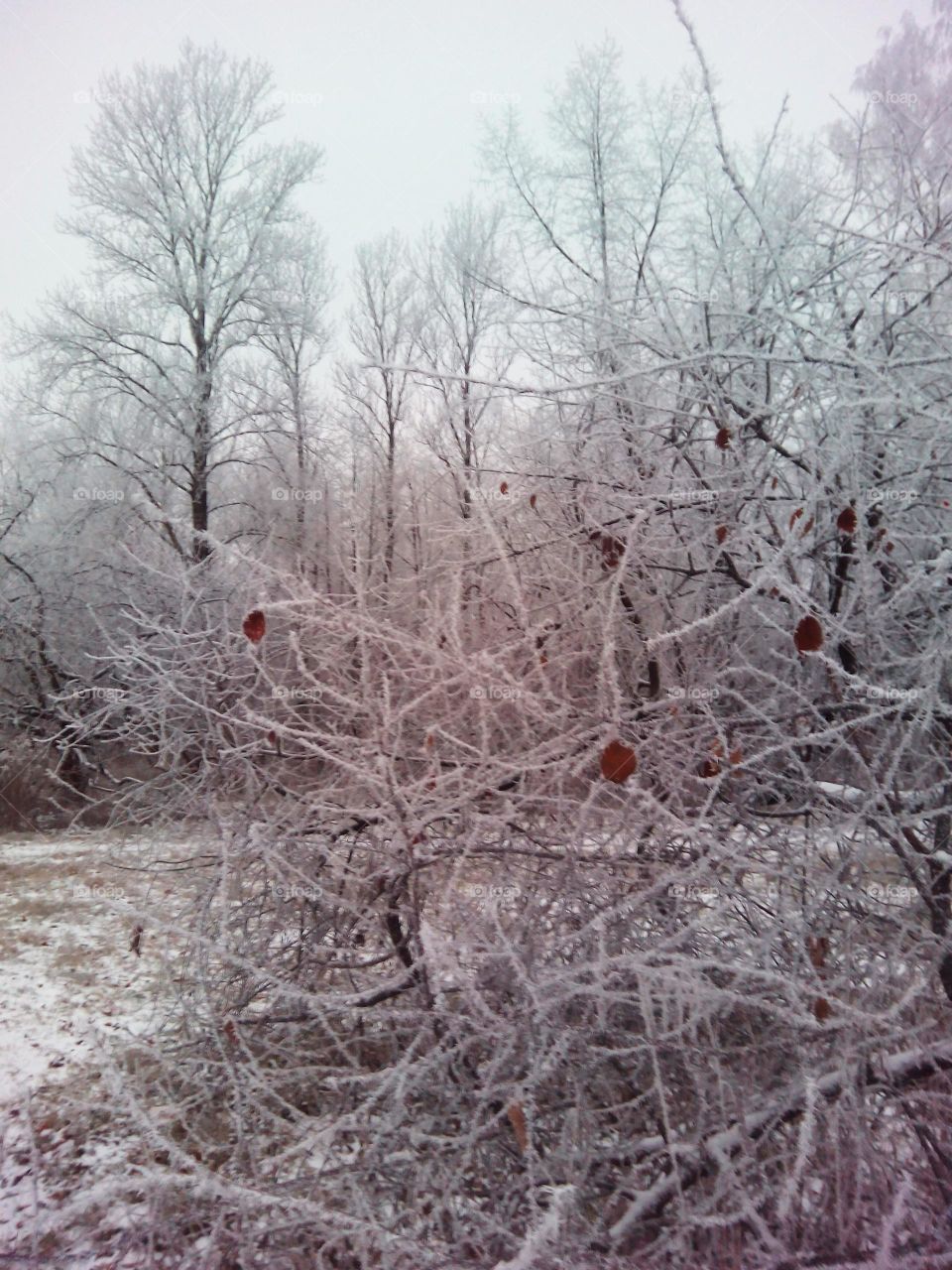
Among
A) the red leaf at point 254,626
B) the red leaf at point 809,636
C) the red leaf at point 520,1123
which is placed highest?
the red leaf at point 254,626

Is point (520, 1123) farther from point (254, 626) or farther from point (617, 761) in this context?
point (254, 626)

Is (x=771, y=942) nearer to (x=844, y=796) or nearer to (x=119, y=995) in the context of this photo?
(x=844, y=796)

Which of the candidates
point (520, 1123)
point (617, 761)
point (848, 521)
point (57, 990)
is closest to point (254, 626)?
point (617, 761)

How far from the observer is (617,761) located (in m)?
2.38

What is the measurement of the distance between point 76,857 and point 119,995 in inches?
164

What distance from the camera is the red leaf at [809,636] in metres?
2.50

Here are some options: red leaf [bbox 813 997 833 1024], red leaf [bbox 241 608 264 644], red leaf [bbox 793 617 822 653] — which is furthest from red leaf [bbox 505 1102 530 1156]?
red leaf [bbox 241 608 264 644]

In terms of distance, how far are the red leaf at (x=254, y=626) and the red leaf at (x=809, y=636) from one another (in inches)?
69.5

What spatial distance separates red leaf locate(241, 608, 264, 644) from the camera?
9.17 feet

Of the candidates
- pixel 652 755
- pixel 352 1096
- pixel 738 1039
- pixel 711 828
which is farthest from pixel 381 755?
pixel 738 1039

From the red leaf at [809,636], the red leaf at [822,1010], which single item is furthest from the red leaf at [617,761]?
the red leaf at [822,1010]

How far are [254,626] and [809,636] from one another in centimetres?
182

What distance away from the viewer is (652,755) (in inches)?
115

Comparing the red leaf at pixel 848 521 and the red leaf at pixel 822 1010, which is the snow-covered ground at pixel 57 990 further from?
the red leaf at pixel 848 521
